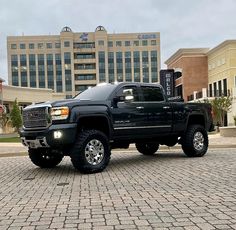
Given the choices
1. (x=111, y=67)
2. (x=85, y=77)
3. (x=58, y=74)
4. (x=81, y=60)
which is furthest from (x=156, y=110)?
(x=111, y=67)


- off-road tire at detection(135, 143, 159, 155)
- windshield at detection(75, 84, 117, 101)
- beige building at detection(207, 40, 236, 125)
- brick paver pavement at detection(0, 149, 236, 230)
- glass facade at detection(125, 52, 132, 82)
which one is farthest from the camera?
glass facade at detection(125, 52, 132, 82)

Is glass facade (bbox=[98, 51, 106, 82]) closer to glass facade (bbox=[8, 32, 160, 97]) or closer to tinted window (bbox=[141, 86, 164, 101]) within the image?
glass facade (bbox=[8, 32, 160, 97])

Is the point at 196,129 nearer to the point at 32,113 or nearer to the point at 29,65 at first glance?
the point at 32,113

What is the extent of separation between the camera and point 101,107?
30.5ft

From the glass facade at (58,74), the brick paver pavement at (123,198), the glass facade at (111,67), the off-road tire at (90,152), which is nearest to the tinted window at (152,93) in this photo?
the brick paver pavement at (123,198)

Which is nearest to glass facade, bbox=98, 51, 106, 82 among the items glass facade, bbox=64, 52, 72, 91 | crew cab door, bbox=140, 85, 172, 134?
glass facade, bbox=64, 52, 72, 91

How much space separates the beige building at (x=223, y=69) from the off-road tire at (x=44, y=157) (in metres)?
36.4

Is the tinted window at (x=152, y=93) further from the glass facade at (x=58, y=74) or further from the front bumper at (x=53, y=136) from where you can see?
the glass facade at (x=58, y=74)

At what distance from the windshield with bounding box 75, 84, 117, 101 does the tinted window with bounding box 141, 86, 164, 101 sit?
1037mm

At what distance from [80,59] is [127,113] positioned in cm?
10734

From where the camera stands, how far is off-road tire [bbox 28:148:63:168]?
396 inches

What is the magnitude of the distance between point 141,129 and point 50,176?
2638mm

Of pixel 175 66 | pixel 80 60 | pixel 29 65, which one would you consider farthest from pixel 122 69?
pixel 175 66

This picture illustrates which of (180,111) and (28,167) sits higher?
(180,111)
